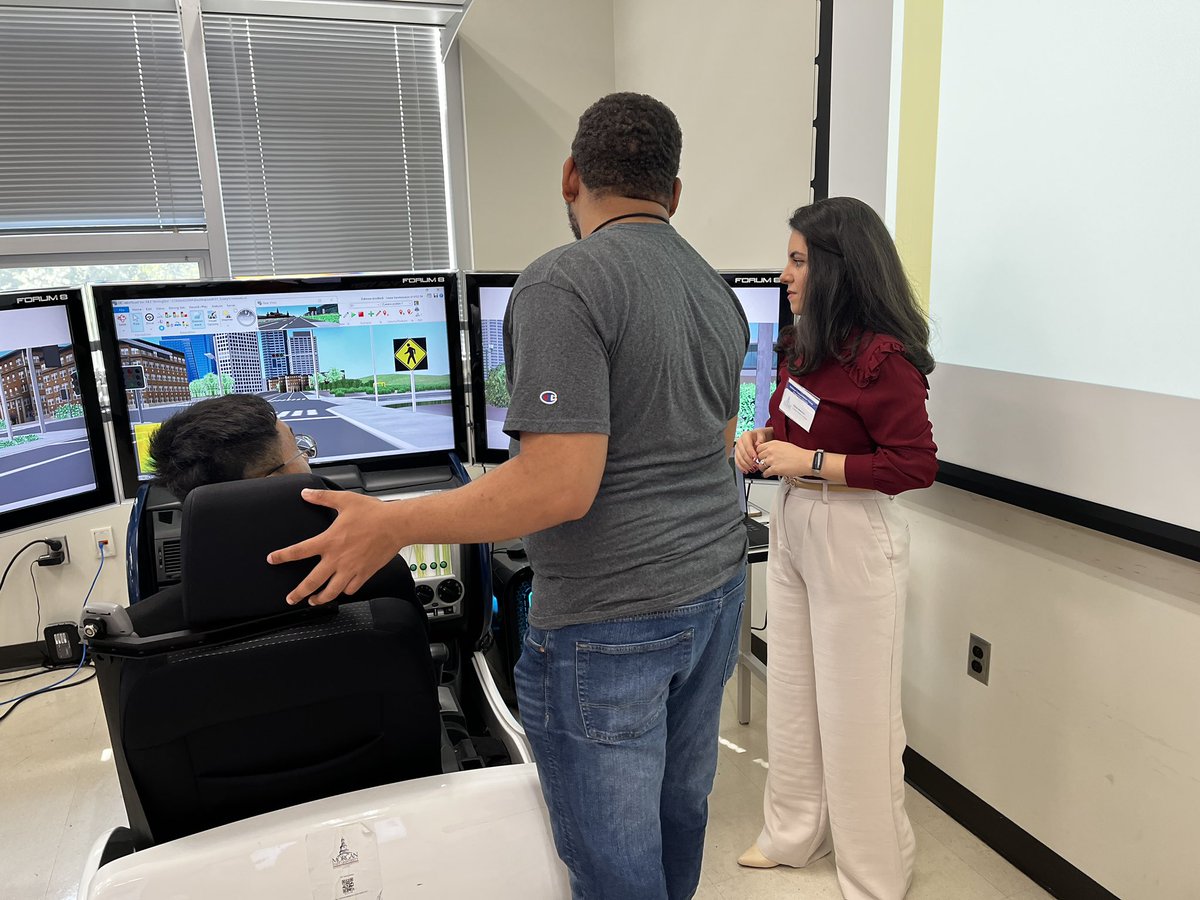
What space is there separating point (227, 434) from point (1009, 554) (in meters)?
1.67

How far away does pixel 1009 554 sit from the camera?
6.23 feet

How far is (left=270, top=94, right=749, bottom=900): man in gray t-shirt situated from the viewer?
100cm

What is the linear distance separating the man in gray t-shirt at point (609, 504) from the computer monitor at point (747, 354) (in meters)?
0.93

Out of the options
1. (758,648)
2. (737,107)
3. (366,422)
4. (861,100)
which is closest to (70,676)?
(366,422)

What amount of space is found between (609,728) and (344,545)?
42 centimetres

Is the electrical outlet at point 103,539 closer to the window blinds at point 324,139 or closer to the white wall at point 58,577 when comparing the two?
the white wall at point 58,577

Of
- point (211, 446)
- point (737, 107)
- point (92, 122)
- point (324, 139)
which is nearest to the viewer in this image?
point (211, 446)

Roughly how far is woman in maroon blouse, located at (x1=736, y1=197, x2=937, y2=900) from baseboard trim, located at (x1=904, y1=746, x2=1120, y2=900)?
28 cm

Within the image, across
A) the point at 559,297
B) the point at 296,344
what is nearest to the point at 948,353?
the point at 559,297

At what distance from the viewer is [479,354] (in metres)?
2.24

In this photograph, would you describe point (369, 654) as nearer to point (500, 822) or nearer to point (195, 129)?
point (500, 822)

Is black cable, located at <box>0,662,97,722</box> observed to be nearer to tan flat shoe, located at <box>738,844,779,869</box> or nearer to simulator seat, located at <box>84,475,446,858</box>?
simulator seat, located at <box>84,475,446,858</box>

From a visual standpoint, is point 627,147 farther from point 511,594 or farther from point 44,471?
point 44,471

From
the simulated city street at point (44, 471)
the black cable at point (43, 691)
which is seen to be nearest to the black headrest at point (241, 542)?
the simulated city street at point (44, 471)
